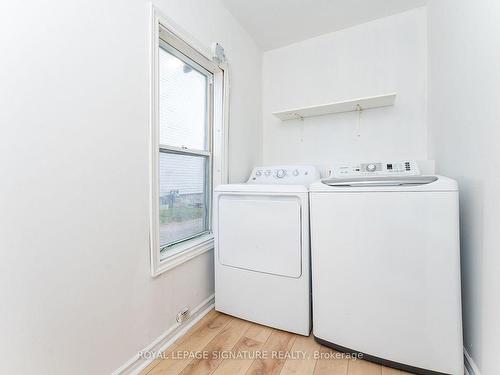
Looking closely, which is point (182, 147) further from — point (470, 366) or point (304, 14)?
point (470, 366)

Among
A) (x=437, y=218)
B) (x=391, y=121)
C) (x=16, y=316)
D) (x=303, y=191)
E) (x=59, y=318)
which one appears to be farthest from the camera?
(x=391, y=121)

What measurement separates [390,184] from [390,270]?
1.44 ft

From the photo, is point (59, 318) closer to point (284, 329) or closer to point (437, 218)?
point (284, 329)

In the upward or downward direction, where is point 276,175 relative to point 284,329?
upward

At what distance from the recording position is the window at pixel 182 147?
52.0 inches

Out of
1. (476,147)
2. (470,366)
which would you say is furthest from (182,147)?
(470,366)

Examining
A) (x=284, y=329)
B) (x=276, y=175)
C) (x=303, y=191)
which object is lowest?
(x=284, y=329)

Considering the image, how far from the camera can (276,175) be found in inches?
84.4

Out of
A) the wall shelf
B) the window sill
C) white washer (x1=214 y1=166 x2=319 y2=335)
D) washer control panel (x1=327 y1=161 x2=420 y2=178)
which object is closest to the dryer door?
white washer (x1=214 y1=166 x2=319 y2=335)

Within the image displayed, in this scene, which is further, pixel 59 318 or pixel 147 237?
pixel 147 237

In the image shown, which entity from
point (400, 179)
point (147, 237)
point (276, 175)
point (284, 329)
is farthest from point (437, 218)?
point (147, 237)

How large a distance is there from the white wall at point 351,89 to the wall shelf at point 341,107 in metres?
0.06

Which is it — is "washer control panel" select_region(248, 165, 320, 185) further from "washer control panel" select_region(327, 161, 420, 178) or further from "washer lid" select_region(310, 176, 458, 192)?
"washer lid" select_region(310, 176, 458, 192)

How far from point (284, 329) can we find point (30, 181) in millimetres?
1518
